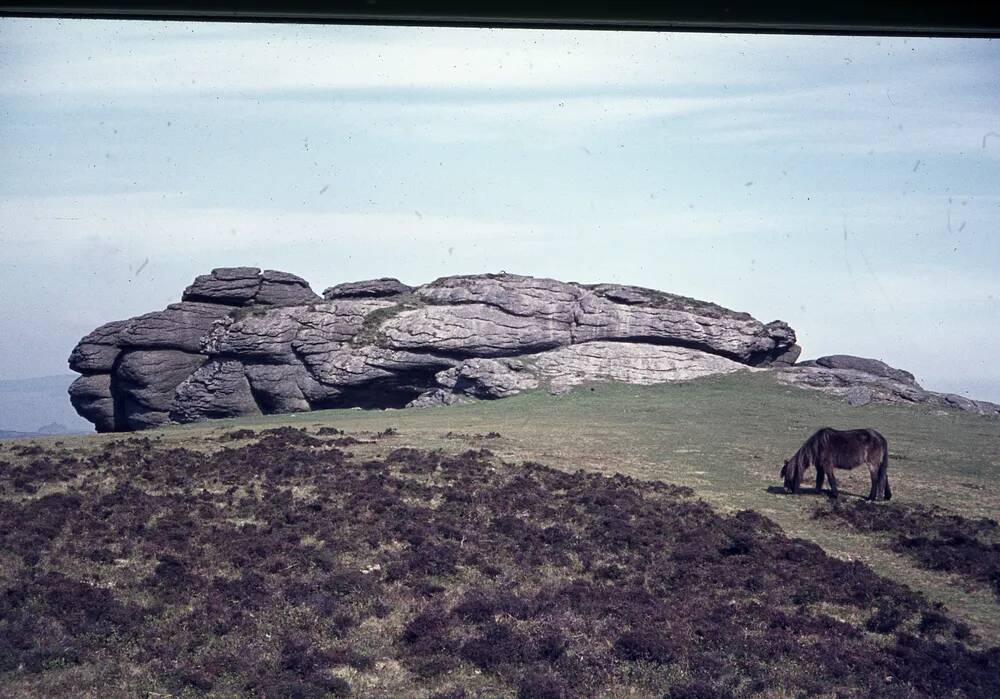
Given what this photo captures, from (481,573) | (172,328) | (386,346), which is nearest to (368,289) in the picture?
(386,346)

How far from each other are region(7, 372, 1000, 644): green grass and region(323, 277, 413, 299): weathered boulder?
574 inches

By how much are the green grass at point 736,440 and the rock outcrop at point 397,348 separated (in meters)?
4.07

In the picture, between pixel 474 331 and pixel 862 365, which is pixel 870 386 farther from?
pixel 474 331

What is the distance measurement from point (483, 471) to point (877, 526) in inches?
376

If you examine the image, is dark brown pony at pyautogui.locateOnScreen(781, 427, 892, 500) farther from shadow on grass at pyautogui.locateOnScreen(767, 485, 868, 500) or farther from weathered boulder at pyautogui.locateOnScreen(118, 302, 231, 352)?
weathered boulder at pyautogui.locateOnScreen(118, 302, 231, 352)

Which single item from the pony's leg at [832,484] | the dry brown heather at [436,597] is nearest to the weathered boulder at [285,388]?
the dry brown heather at [436,597]

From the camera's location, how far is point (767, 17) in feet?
15.6

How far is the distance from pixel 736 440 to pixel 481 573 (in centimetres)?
1766

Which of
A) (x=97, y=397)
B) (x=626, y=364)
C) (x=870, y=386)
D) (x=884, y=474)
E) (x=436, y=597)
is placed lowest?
(x=436, y=597)

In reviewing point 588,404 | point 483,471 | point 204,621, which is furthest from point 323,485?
point 588,404

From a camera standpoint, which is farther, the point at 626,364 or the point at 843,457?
the point at 626,364

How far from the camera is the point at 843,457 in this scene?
2102 centimetres

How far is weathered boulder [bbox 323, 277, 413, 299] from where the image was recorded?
59.9m

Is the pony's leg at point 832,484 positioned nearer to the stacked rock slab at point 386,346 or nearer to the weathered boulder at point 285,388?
the stacked rock slab at point 386,346
